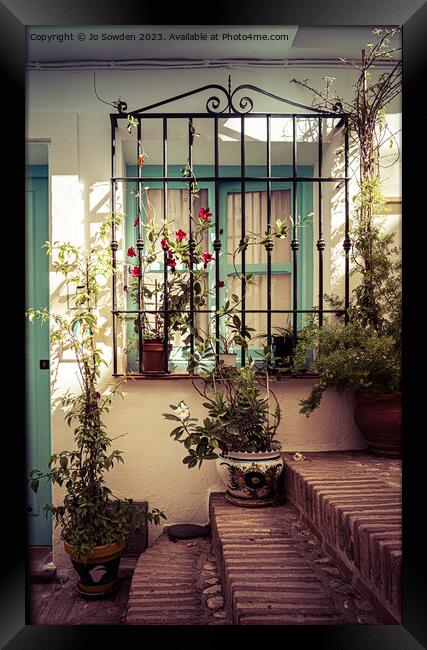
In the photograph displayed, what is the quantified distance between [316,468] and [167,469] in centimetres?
84

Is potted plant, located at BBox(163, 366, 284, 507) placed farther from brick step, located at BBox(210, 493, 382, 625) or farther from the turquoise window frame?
the turquoise window frame

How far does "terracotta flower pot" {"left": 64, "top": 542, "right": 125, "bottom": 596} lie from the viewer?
8.16 ft

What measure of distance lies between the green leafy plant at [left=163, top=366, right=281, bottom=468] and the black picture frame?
1.45 metres

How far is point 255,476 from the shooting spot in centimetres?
251

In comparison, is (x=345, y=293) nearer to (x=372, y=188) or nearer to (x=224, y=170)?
(x=372, y=188)

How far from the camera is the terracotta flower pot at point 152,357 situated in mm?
2842

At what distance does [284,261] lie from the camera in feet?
10.8

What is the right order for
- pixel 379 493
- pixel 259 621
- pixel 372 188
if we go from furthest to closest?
1. pixel 372 188
2. pixel 379 493
3. pixel 259 621

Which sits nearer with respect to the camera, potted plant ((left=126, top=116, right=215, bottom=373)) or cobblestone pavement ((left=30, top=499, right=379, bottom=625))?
cobblestone pavement ((left=30, top=499, right=379, bottom=625))

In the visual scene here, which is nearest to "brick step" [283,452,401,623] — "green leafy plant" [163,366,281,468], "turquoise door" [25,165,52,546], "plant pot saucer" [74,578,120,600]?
"green leafy plant" [163,366,281,468]

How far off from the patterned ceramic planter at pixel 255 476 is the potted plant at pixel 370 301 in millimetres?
322
